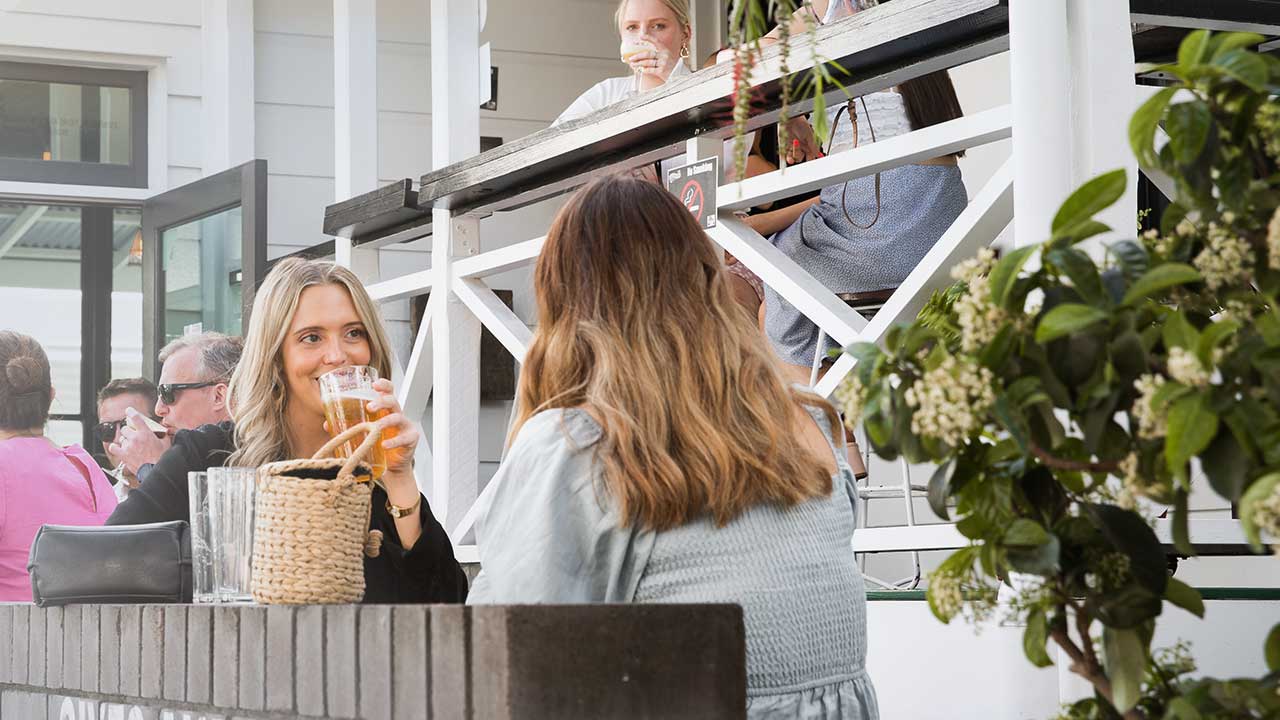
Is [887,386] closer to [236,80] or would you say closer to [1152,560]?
[1152,560]

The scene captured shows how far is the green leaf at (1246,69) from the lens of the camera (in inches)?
34.6

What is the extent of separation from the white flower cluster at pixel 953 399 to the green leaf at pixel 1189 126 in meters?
0.18

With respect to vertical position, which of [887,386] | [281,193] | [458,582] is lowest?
[458,582]

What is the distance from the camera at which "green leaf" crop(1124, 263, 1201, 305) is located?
34.8 inches

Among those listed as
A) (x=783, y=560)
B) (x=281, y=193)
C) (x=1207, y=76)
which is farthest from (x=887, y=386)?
(x=281, y=193)

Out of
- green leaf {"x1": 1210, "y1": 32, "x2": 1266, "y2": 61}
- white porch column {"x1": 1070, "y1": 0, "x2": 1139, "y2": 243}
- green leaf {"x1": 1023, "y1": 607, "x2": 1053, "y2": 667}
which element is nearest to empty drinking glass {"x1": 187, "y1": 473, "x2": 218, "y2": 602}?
green leaf {"x1": 1023, "y1": 607, "x2": 1053, "y2": 667}

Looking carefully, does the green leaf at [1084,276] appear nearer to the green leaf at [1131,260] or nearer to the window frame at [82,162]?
the green leaf at [1131,260]

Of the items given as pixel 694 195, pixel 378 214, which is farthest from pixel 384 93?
pixel 694 195

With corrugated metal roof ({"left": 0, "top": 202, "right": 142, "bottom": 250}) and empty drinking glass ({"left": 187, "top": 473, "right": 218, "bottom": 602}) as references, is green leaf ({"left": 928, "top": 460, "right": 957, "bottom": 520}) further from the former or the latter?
corrugated metal roof ({"left": 0, "top": 202, "right": 142, "bottom": 250})

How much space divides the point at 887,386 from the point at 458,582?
4.93ft

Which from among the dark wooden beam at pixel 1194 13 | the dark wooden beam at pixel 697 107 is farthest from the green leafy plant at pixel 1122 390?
the dark wooden beam at pixel 1194 13

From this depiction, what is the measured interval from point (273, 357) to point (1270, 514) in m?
2.27

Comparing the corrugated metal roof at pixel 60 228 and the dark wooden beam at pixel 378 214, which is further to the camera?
the corrugated metal roof at pixel 60 228

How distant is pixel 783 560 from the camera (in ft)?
5.46
